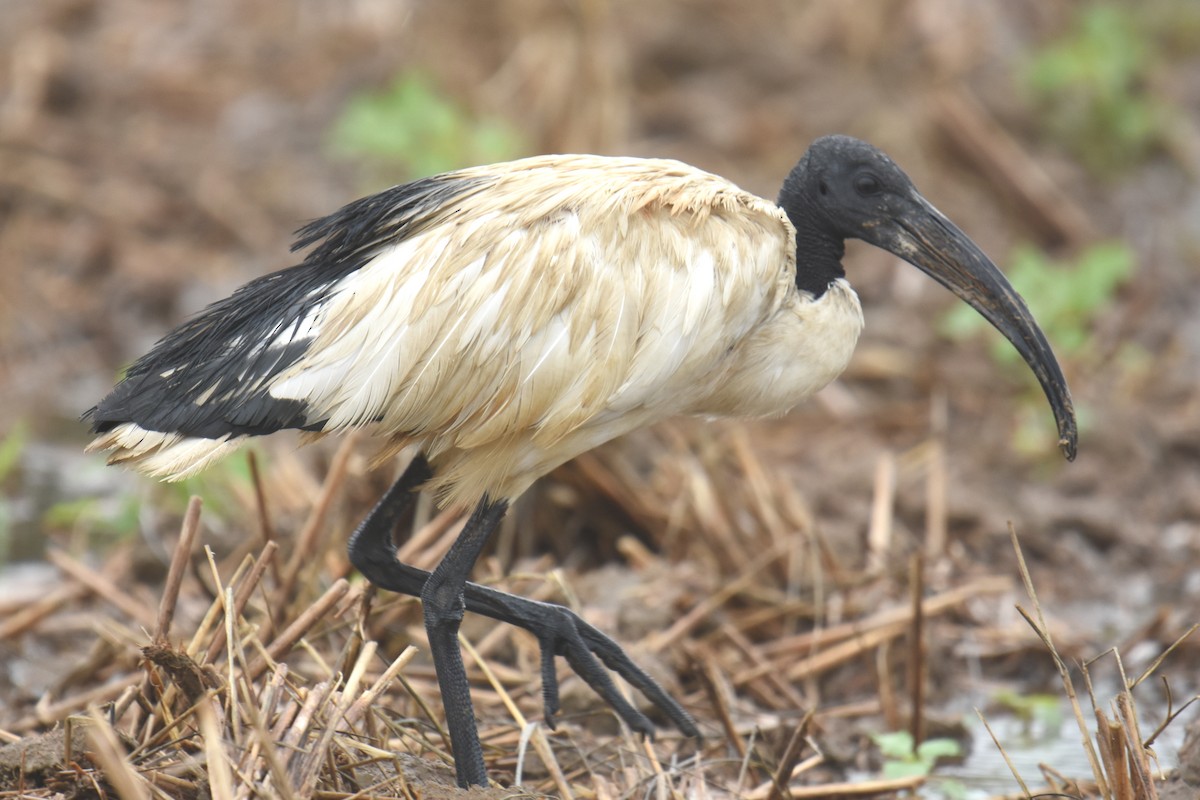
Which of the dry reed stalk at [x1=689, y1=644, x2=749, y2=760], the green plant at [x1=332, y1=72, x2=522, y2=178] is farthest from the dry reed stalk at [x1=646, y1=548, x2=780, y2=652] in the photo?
the green plant at [x1=332, y1=72, x2=522, y2=178]

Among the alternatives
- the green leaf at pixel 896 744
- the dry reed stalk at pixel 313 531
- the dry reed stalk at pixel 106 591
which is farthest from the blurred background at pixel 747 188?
the green leaf at pixel 896 744

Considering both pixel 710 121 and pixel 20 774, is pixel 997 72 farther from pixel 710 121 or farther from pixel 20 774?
pixel 20 774

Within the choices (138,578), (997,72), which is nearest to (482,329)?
(138,578)

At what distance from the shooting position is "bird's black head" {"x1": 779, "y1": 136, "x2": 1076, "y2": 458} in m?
4.53

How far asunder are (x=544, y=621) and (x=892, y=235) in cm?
153

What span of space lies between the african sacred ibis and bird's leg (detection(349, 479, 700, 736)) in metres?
0.01

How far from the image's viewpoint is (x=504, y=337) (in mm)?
4211

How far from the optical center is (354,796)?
12.1 ft

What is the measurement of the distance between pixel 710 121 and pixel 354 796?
8206 mm

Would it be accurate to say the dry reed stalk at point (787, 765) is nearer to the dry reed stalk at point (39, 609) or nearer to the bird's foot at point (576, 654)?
the bird's foot at point (576, 654)

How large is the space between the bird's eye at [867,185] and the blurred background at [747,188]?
71.7 inches

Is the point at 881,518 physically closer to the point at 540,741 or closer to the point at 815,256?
the point at 815,256

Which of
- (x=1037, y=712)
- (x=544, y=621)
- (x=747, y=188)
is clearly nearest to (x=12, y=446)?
(x=544, y=621)

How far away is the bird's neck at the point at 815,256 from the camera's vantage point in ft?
15.4
